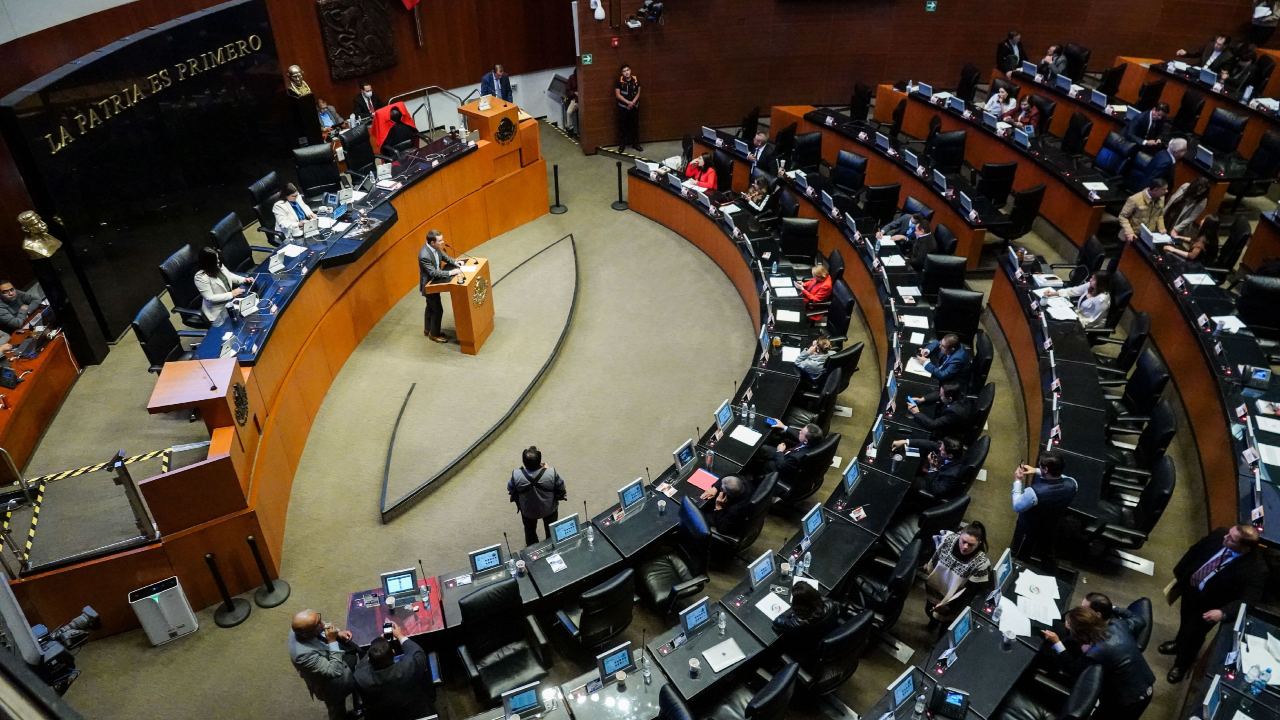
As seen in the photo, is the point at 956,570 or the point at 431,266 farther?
the point at 431,266

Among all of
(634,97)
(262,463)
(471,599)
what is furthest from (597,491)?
(634,97)

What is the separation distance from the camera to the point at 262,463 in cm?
785

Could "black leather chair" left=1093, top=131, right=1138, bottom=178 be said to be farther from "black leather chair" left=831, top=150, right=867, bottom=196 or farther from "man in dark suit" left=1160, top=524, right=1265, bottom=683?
"man in dark suit" left=1160, top=524, right=1265, bottom=683

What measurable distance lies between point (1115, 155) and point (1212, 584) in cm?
783

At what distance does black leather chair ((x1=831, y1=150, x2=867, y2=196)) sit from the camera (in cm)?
1286

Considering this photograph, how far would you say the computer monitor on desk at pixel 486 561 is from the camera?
676 centimetres

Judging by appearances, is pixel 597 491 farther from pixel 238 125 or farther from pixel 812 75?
pixel 812 75

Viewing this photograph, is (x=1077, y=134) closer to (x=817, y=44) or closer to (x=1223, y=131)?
(x=1223, y=131)

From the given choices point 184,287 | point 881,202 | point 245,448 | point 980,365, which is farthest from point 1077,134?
point 184,287

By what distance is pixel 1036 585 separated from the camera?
20.9 feet

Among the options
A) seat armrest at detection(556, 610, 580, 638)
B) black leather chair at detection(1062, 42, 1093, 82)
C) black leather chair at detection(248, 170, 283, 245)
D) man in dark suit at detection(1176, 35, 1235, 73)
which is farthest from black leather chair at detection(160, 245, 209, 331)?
man in dark suit at detection(1176, 35, 1235, 73)

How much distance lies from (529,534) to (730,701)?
261 centimetres

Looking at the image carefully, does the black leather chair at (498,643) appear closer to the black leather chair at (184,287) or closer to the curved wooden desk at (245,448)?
the curved wooden desk at (245,448)

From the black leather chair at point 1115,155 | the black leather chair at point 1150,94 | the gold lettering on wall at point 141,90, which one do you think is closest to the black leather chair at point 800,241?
the black leather chair at point 1115,155
